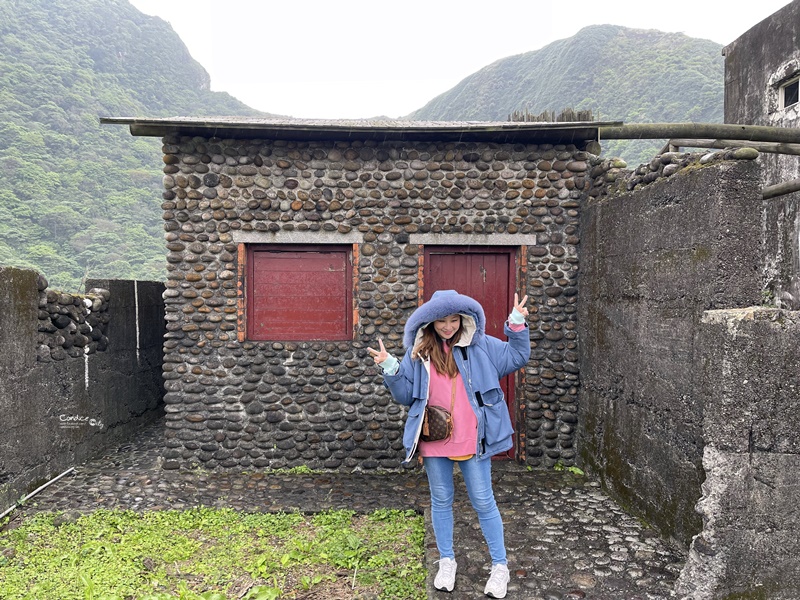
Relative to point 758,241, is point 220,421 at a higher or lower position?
lower

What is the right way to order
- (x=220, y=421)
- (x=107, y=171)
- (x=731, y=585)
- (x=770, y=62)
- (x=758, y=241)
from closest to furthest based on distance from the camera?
(x=731, y=585) < (x=758, y=241) < (x=220, y=421) < (x=770, y=62) < (x=107, y=171)

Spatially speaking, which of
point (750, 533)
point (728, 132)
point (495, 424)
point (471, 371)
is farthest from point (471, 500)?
point (728, 132)

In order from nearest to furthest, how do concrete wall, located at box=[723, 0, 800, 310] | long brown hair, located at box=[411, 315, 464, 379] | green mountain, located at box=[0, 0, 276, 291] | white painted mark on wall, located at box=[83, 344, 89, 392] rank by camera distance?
1. long brown hair, located at box=[411, 315, 464, 379]
2. white painted mark on wall, located at box=[83, 344, 89, 392]
3. concrete wall, located at box=[723, 0, 800, 310]
4. green mountain, located at box=[0, 0, 276, 291]

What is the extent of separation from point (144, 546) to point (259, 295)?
9.03 feet

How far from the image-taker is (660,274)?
4.32m

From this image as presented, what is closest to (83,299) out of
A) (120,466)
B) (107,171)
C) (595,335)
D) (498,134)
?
(120,466)

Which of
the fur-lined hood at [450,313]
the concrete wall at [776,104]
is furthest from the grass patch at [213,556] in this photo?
the concrete wall at [776,104]

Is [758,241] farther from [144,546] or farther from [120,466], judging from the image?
[120,466]

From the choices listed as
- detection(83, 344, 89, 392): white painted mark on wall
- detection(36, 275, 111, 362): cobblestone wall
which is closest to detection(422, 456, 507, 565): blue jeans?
detection(36, 275, 111, 362): cobblestone wall

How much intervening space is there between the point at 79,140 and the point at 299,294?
33894 millimetres

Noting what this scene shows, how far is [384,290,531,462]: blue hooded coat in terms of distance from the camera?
327cm

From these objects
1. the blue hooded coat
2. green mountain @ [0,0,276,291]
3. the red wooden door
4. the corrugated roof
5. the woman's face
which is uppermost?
green mountain @ [0,0,276,291]

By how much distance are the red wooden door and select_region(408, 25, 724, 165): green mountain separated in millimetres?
27798

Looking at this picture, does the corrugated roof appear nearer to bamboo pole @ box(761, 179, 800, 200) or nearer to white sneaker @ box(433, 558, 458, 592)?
bamboo pole @ box(761, 179, 800, 200)
